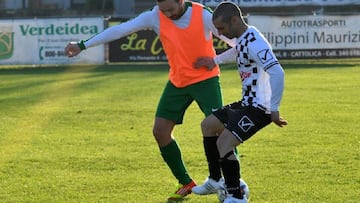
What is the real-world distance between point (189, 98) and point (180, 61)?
37cm

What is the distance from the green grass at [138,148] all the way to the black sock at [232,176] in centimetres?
59

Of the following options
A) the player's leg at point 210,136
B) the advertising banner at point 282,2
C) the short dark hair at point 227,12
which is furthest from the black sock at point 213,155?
the advertising banner at point 282,2

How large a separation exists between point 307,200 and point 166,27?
1.93 meters

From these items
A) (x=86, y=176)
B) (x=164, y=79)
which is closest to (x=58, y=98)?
(x=164, y=79)

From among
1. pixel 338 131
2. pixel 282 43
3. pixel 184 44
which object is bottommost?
pixel 282 43

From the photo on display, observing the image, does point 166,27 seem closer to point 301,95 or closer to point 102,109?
point 102,109

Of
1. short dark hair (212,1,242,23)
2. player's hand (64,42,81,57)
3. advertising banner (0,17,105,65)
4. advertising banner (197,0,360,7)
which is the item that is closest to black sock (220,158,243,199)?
short dark hair (212,1,242,23)

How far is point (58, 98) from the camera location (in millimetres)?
15914

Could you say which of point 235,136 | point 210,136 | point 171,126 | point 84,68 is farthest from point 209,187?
point 84,68

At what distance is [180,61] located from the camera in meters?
6.77

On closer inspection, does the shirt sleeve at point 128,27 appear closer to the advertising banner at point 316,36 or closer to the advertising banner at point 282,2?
the advertising banner at point 316,36

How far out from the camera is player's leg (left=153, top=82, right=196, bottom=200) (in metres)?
6.92

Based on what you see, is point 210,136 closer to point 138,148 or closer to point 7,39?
point 138,148

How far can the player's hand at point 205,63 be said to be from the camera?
6711mm
